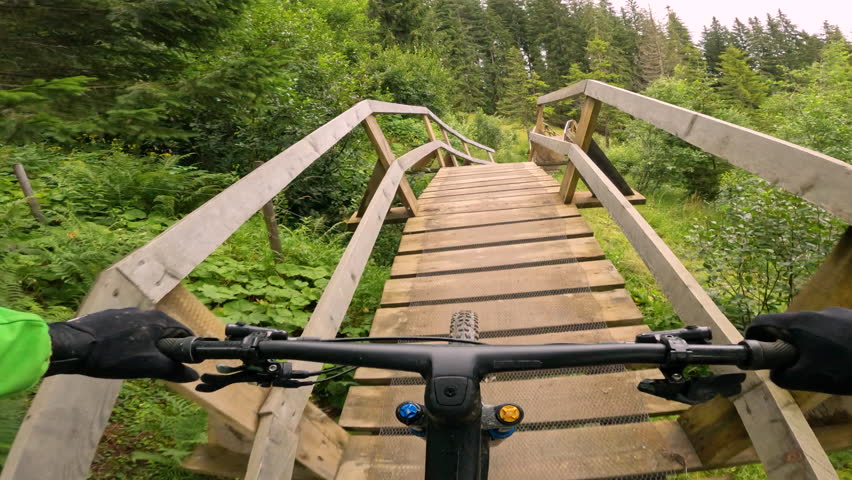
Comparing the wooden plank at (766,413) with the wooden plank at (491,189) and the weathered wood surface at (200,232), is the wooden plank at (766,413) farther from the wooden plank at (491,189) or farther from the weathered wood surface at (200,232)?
the wooden plank at (491,189)

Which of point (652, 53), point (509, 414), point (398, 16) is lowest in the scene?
point (509, 414)

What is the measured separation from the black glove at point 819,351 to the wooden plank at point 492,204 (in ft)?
12.1

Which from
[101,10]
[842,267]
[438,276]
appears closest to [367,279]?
[438,276]

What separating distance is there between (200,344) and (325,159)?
18.8 ft

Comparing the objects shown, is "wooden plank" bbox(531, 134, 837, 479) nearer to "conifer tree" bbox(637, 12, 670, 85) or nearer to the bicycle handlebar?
the bicycle handlebar

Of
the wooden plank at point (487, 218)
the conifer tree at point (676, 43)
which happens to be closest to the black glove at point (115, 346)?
the wooden plank at point (487, 218)

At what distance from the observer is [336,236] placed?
15.6ft

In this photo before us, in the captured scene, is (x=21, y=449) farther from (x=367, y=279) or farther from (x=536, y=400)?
(x=367, y=279)

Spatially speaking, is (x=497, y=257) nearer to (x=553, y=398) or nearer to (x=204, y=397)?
(x=553, y=398)

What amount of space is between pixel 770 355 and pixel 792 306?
69 cm

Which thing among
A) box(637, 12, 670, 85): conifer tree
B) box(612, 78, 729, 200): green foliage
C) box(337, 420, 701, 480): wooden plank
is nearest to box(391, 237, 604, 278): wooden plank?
box(337, 420, 701, 480): wooden plank

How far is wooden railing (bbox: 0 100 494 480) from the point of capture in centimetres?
80

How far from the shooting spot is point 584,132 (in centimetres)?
391

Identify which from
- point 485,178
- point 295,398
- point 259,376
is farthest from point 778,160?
point 485,178
